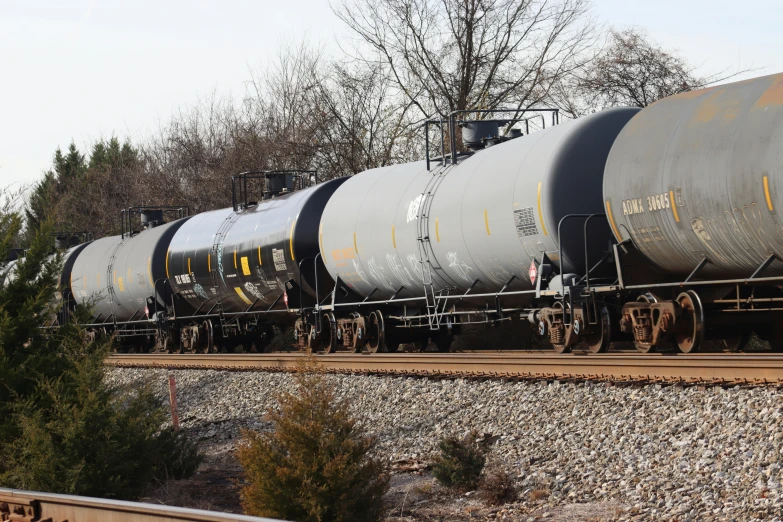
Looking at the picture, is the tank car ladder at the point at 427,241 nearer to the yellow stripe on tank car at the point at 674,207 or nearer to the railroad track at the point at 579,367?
the railroad track at the point at 579,367

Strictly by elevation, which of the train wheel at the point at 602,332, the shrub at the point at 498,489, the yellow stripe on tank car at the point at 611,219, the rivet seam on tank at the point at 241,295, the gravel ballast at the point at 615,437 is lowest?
the shrub at the point at 498,489

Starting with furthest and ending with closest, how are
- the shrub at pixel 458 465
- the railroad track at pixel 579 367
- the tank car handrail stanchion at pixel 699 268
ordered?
1. the tank car handrail stanchion at pixel 699 268
2. the railroad track at pixel 579 367
3. the shrub at pixel 458 465

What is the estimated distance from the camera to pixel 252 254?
20672mm

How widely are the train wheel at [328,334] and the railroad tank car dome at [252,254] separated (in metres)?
0.63

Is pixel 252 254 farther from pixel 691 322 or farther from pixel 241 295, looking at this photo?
pixel 691 322

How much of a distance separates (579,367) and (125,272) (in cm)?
1864

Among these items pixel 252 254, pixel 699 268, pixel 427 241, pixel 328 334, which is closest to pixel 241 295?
pixel 252 254

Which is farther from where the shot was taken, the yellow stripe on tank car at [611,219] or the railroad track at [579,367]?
the yellow stripe on tank car at [611,219]

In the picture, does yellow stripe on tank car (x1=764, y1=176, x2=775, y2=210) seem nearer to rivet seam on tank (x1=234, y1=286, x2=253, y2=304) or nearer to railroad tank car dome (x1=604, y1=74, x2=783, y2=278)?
railroad tank car dome (x1=604, y1=74, x2=783, y2=278)

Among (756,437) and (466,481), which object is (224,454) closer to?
(466,481)

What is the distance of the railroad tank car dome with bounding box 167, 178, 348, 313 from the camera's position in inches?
766

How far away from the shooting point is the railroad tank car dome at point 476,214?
1323cm

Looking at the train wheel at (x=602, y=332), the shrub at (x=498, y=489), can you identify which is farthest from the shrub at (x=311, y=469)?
the train wheel at (x=602, y=332)

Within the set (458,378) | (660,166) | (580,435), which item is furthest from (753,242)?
(458,378)
